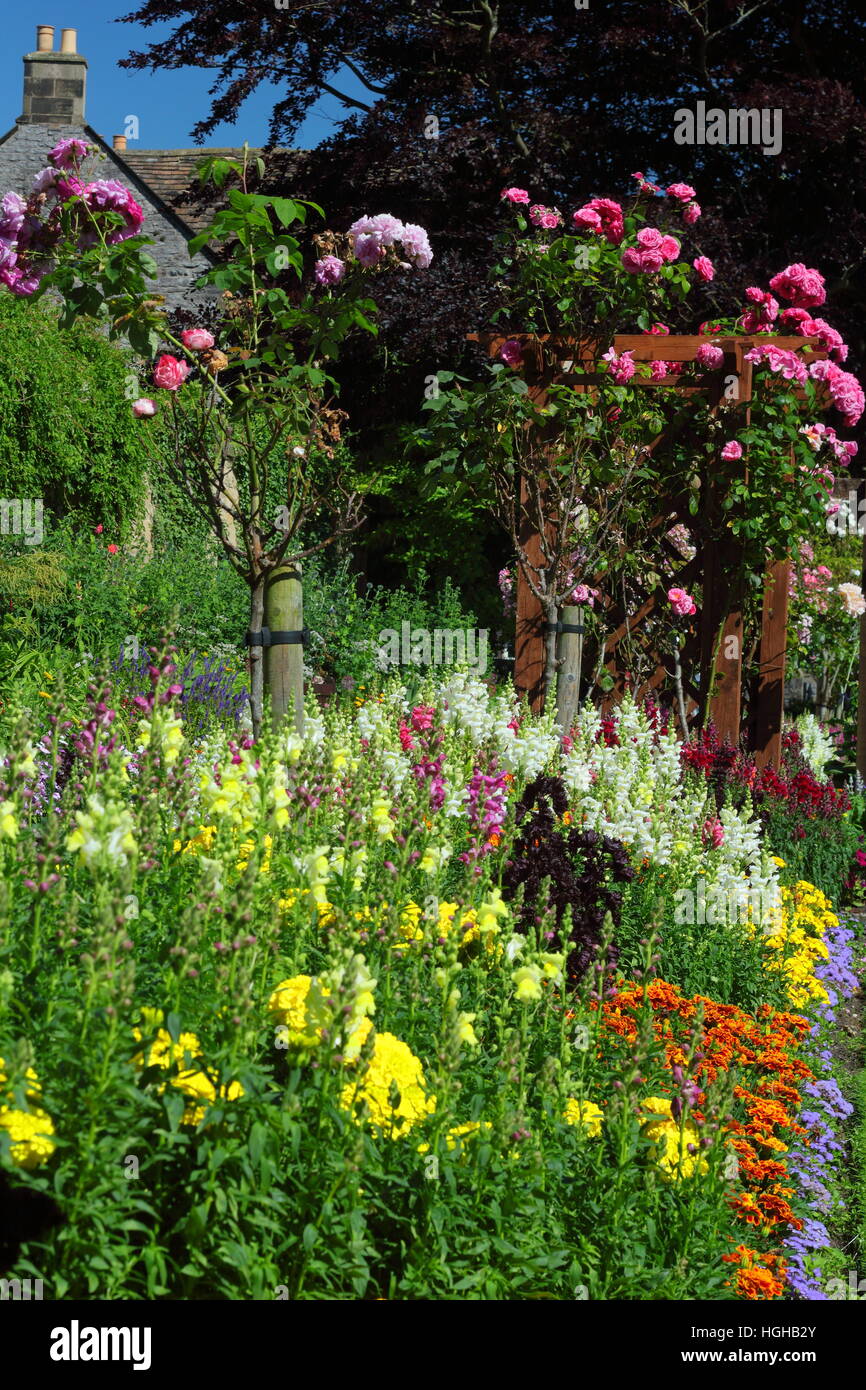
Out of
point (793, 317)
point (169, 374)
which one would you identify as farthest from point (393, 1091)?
point (793, 317)

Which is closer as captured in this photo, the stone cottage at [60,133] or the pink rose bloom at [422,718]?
the pink rose bloom at [422,718]

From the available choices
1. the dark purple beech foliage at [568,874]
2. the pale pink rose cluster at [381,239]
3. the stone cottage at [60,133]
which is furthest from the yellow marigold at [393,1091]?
the stone cottage at [60,133]

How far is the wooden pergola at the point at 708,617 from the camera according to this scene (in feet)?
24.1

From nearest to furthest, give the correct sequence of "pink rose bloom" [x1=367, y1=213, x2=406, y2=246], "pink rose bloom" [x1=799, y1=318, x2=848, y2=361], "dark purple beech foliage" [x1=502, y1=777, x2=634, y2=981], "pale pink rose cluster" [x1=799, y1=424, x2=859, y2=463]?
"dark purple beech foliage" [x1=502, y1=777, x2=634, y2=981] → "pink rose bloom" [x1=367, y1=213, x2=406, y2=246] → "pink rose bloom" [x1=799, y1=318, x2=848, y2=361] → "pale pink rose cluster" [x1=799, y1=424, x2=859, y2=463]

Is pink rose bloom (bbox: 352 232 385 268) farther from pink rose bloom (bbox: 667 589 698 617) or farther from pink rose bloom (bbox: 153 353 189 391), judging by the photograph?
pink rose bloom (bbox: 667 589 698 617)

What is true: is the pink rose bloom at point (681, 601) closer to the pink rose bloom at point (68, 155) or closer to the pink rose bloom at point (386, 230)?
the pink rose bloom at point (386, 230)

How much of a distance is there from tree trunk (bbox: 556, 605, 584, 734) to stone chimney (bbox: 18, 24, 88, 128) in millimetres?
13742

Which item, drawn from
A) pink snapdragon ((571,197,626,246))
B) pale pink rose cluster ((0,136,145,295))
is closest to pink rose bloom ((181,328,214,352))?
pale pink rose cluster ((0,136,145,295))

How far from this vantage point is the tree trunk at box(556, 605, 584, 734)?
6508 millimetres

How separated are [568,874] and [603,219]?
409cm

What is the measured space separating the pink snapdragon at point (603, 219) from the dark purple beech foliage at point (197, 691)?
2.87 metres

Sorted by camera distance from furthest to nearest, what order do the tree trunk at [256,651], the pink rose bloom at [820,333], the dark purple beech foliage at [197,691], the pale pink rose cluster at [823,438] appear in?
the pale pink rose cluster at [823,438] → the pink rose bloom at [820,333] → the dark purple beech foliage at [197,691] → the tree trunk at [256,651]

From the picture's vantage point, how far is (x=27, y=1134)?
6.03ft

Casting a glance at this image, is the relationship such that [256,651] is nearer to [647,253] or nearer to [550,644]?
[550,644]
